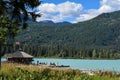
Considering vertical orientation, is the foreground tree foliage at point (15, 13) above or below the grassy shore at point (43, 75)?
above

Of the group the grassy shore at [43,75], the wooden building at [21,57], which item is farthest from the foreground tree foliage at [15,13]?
the wooden building at [21,57]

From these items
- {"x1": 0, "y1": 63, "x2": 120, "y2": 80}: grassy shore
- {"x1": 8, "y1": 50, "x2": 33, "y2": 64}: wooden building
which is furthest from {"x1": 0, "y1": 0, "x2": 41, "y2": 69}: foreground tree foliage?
{"x1": 8, "y1": 50, "x2": 33, "y2": 64}: wooden building

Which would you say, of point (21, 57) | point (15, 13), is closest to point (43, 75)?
point (15, 13)

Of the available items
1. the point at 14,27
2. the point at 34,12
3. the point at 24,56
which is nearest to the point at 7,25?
the point at 14,27

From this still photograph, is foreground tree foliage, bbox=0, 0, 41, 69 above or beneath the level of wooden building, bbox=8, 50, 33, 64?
above

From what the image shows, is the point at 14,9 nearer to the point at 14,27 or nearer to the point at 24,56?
the point at 14,27

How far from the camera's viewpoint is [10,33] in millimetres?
20844

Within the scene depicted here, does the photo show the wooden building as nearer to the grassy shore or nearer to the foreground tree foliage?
the foreground tree foliage

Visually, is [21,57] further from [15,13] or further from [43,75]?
[43,75]

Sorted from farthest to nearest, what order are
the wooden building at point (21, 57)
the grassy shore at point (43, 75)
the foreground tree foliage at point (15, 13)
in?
the wooden building at point (21, 57) < the foreground tree foliage at point (15, 13) < the grassy shore at point (43, 75)

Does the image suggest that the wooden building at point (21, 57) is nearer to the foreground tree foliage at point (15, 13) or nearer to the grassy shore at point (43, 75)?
the foreground tree foliage at point (15, 13)

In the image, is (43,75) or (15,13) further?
(15,13)

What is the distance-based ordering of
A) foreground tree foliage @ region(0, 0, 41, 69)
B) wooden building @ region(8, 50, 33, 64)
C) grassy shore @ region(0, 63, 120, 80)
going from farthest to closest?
wooden building @ region(8, 50, 33, 64)
foreground tree foliage @ region(0, 0, 41, 69)
grassy shore @ region(0, 63, 120, 80)

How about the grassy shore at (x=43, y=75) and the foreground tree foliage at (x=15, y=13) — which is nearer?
the grassy shore at (x=43, y=75)
